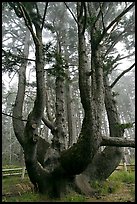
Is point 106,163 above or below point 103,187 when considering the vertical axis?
above

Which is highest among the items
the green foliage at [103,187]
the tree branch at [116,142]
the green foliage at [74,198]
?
the tree branch at [116,142]

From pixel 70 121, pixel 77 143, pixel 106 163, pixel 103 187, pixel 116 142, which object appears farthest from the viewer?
pixel 70 121

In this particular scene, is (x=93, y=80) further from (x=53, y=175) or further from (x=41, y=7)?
→ (x=41, y=7)

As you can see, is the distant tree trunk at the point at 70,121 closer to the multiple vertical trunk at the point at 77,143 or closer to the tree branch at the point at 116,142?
the multiple vertical trunk at the point at 77,143

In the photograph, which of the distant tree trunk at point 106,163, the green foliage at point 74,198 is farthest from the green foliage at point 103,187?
the green foliage at point 74,198

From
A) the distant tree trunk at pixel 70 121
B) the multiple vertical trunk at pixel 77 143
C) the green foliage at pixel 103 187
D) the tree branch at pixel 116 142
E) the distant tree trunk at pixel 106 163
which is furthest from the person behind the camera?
the distant tree trunk at pixel 70 121

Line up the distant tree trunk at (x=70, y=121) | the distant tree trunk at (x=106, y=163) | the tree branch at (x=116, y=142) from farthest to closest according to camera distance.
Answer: the distant tree trunk at (x=70, y=121) → the distant tree trunk at (x=106, y=163) → the tree branch at (x=116, y=142)

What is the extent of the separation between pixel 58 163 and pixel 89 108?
1.82 m

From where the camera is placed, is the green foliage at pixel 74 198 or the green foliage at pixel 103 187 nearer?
the green foliage at pixel 74 198

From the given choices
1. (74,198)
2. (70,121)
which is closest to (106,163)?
(74,198)

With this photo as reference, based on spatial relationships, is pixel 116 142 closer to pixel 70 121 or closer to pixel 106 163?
pixel 106 163

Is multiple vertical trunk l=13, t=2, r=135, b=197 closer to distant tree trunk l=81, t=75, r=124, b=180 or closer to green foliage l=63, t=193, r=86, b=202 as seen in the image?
distant tree trunk l=81, t=75, r=124, b=180

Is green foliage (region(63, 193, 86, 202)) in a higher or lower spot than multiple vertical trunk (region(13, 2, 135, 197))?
lower

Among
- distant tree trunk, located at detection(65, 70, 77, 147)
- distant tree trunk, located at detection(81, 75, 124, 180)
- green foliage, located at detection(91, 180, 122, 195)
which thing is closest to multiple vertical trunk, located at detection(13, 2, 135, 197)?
distant tree trunk, located at detection(81, 75, 124, 180)
